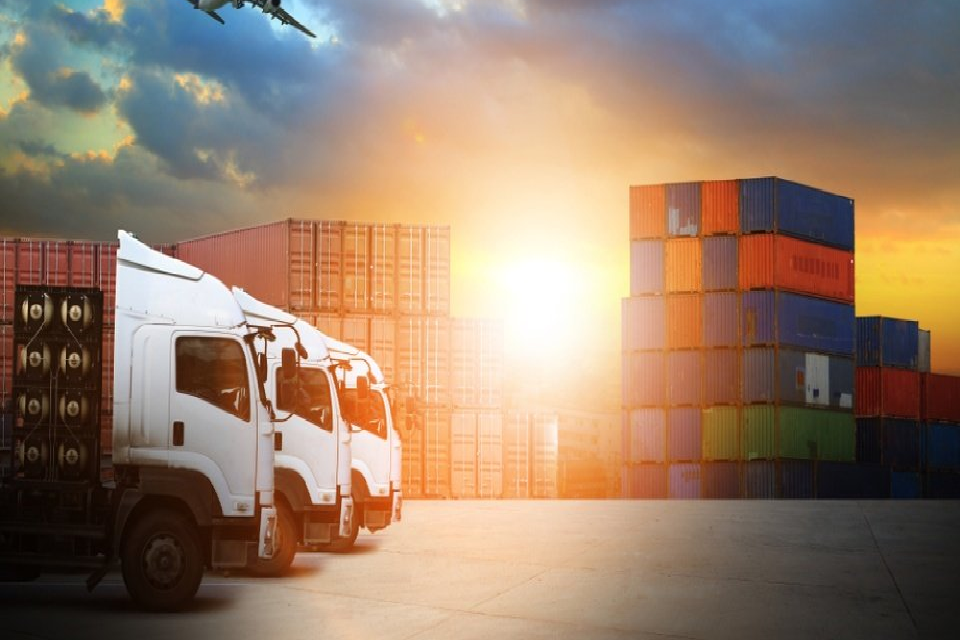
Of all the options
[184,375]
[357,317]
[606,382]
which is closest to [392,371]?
[357,317]

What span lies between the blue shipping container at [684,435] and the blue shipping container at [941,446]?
1512 centimetres

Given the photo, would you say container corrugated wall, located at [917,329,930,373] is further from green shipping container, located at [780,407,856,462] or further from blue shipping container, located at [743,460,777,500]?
blue shipping container, located at [743,460,777,500]

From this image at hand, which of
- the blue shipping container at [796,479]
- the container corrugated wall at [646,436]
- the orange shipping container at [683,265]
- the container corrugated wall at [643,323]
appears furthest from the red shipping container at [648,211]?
the blue shipping container at [796,479]

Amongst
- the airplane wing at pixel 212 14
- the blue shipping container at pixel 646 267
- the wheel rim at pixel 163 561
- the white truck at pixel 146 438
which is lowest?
the wheel rim at pixel 163 561

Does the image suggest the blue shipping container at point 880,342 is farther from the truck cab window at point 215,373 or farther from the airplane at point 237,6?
the truck cab window at point 215,373

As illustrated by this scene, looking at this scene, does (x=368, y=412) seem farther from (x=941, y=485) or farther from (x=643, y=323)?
(x=941, y=485)

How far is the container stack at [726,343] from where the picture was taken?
45969 millimetres

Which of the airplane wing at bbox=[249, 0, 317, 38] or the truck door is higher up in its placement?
the airplane wing at bbox=[249, 0, 317, 38]

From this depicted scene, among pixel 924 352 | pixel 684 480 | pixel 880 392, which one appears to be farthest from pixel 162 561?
pixel 924 352

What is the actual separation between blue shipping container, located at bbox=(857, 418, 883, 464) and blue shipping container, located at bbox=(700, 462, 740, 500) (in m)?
10.3

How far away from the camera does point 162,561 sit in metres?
13.7

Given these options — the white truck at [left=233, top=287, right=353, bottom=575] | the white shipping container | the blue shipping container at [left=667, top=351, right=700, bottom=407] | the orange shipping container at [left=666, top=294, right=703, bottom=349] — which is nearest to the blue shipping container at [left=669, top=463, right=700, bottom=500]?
the blue shipping container at [left=667, top=351, right=700, bottom=407]

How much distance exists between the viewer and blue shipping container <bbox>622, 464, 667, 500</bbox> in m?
46.4

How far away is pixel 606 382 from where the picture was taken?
77.4 metres
